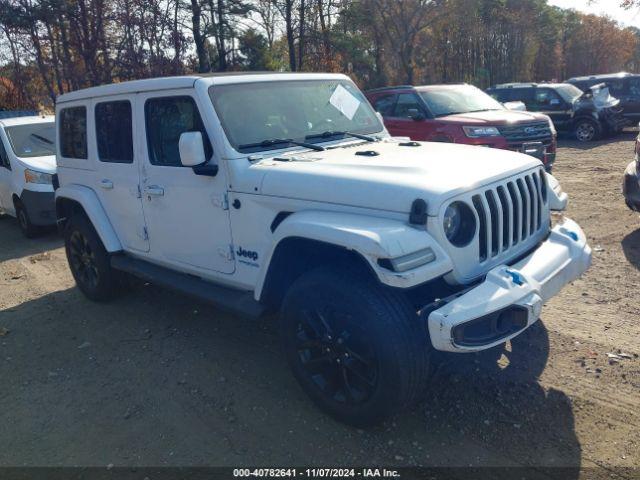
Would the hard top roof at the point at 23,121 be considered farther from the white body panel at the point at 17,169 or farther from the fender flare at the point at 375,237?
the fender flare at the point at 375,237

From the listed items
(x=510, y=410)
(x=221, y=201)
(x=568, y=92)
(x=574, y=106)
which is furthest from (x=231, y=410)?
→ (x=568, y=92)

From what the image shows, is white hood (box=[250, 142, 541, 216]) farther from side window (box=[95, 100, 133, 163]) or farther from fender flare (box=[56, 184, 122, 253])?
fender flare (box=[56, 184, 122, 253])

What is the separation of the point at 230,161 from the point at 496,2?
115 ft

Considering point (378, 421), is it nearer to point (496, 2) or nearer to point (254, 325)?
point (254, 325)

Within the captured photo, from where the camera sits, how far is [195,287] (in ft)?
13.3

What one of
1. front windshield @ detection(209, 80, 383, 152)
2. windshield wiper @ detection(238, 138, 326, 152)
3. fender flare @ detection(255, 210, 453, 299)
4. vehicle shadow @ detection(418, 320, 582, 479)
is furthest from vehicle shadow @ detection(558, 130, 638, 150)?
fender flare @ detection(255, 210, 453, 299)

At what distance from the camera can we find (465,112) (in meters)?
9.37

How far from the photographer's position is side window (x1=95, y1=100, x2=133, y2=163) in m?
4.50

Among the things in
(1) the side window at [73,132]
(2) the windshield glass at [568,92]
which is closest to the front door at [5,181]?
(1) the side window at [73,132]

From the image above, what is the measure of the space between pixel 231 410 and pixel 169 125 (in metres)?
2.18

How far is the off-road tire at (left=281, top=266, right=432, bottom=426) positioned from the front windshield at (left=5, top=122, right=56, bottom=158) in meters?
7.26

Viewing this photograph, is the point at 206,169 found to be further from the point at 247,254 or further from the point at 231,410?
the point at 231,410

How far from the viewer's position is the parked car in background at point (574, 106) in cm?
1463

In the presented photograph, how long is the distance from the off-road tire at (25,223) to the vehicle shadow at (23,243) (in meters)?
0.10
